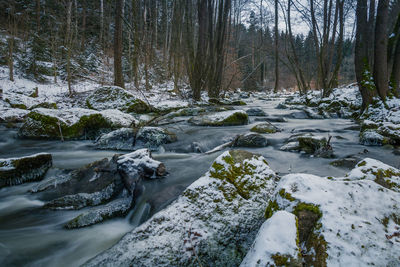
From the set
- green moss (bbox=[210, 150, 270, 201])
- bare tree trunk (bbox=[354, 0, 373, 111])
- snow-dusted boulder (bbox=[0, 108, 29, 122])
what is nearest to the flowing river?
green moss (bbox=[210, 150, 270, 201])

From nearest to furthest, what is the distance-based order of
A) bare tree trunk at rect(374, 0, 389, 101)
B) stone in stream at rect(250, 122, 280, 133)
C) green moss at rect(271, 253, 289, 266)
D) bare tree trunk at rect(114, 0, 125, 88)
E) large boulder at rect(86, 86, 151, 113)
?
green moss at rect(271, 253, 289, 266)
stone in stream at rect(250, 122, 280, 133)
bare tree trunk at rect(374, 0, 389, 101)
large boulder at rect(86, 86, 151, 113)
bare tree trunk at rect(114, 0, 125, 88)

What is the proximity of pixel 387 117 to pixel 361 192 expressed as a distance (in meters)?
5.67

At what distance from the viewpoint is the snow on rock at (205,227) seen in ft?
5.13

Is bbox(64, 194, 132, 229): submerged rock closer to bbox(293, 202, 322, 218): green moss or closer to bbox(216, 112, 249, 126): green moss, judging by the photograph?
bbox(293, 202, 322, 218): green moss

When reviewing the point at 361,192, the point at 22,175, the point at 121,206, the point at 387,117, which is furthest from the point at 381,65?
the point at 22,175

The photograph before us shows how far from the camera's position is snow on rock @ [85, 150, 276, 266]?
1.56 m

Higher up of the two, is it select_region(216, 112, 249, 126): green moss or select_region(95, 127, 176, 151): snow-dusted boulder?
select_region(216, 112, 249, 126): green moss

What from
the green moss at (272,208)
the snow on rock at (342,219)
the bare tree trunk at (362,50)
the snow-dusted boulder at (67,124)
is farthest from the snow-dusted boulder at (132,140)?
the bare tree trunk at (362,50)

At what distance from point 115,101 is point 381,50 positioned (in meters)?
8.22

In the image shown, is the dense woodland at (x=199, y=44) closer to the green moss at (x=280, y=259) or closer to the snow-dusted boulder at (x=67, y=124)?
the snow-dusted boulder at (x=67, y=124)

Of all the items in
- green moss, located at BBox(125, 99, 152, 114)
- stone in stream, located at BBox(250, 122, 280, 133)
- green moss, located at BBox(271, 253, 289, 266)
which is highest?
green moss, located at BBox(125, 99, 152, 114)

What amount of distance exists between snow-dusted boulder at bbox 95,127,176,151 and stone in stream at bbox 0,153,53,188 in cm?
142

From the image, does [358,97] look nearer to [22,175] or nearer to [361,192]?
[361,192]

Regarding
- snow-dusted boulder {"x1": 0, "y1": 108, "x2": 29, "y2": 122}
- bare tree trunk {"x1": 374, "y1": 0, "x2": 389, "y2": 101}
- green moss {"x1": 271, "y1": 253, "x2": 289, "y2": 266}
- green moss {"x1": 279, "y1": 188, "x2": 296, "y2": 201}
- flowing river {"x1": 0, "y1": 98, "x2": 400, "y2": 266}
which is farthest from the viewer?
snow-dusted boulder {"x1": 0, "y1": 108, "x2": 29, "y2": 122}
